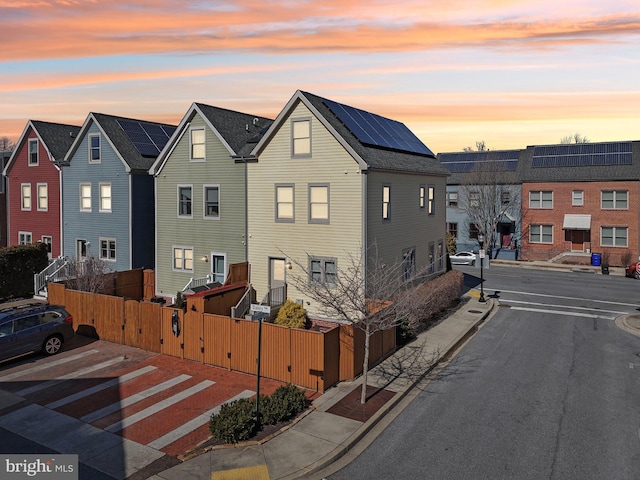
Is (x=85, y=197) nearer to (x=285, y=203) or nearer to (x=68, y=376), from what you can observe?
(x=285, y=203)

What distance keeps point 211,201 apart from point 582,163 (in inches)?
1550

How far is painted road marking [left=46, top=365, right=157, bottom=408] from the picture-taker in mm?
15953

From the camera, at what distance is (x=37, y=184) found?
1508 inches

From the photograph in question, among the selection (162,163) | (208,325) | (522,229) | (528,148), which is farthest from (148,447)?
(528,148)

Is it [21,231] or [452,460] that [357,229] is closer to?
[452,460]

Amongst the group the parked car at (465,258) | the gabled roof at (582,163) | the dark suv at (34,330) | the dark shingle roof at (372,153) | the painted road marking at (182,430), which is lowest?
the painted road marking at (182,430)

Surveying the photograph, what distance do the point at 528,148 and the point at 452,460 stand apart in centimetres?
5106

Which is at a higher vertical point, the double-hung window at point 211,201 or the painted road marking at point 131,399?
the double-hung window at point 211,201

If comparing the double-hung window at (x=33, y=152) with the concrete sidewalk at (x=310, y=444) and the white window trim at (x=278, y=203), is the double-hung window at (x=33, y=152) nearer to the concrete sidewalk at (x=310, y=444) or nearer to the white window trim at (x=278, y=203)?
the white window trim at (x=278, y=203)

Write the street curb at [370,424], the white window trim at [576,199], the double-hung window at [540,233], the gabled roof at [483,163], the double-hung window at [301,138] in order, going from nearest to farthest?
the street curb at [370,424] → the double-hung window at [301,138] → the white window trim at [576,199] → the double-hung window at [540,233] → the gabled roof at [483,163]

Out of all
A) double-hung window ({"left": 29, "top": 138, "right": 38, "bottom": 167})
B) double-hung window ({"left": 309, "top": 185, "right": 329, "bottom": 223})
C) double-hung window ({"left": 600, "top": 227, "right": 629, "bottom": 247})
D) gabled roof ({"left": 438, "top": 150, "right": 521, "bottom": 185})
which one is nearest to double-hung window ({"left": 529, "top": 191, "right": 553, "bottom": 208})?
gabled roof ({"left": 438, "top": 150, "right": 521, "bottom": 185})

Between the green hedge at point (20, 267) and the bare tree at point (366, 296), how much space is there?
1899 centimetres

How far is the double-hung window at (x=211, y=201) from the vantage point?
2891 centimetres

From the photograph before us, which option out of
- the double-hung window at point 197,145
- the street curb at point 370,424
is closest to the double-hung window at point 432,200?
the street curb at point 370,424
